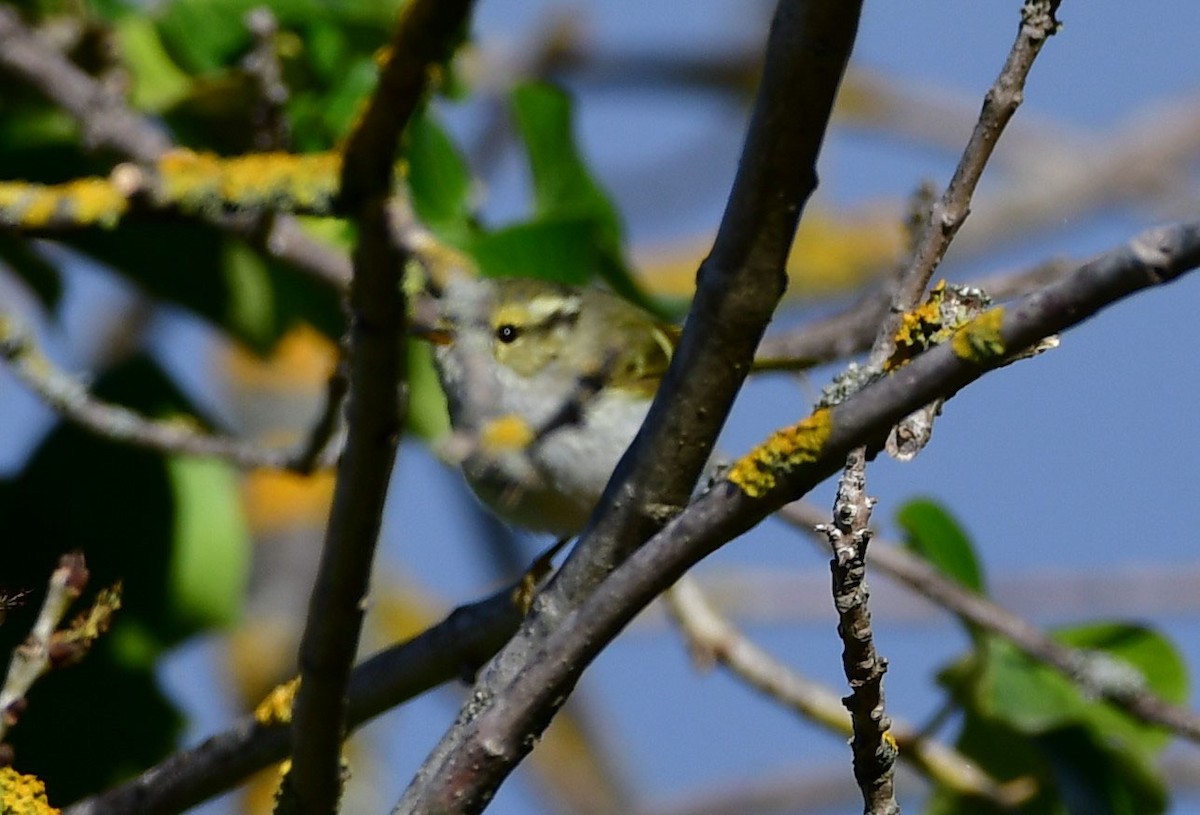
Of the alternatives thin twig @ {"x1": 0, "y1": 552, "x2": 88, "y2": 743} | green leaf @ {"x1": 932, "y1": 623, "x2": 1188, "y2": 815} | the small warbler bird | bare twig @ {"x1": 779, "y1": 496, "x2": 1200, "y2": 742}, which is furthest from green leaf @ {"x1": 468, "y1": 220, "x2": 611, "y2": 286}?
thin twig @ {"x1": 0, "y1": 552, "x2": 88, "y2": 743}

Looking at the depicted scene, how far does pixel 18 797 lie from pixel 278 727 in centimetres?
23

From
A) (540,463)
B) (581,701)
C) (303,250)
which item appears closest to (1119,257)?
(540,463)

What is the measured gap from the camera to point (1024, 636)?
6.51 feet

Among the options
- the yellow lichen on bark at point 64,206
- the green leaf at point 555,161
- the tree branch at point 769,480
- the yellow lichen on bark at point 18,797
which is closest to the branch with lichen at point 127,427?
the green leaf at point 555,161

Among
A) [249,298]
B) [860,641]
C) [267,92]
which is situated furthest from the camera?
[249,298]

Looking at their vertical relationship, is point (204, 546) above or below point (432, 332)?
above

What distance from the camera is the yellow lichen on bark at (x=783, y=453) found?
968 mm

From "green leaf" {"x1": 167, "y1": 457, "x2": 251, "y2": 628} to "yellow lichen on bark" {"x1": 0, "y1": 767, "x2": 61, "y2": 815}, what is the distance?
108 centimetres

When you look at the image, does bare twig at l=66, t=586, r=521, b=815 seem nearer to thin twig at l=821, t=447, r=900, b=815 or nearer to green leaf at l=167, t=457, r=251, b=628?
thin twig at l=821, t=447, r=900, b=815

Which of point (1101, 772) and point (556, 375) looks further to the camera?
point (556, 375)

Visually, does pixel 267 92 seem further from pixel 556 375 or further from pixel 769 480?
pixel 769 480

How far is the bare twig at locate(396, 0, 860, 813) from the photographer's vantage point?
874mm

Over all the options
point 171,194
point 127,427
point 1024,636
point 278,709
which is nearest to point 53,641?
point 278,709

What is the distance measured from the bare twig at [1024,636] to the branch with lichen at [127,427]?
1.99 ft
